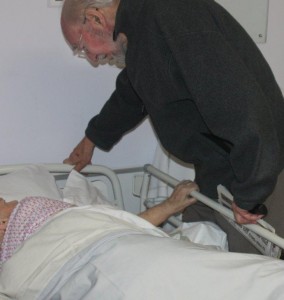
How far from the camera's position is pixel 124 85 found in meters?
1.85

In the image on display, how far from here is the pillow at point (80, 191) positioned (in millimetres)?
1775

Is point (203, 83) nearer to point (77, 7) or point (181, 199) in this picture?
point (77, 7)

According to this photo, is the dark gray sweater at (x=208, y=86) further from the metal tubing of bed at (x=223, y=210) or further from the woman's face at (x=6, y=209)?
the woman's face at (x=6, y=209)

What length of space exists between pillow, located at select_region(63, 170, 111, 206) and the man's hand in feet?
1.89

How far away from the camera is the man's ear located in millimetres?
1383

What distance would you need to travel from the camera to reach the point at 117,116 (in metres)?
1.89

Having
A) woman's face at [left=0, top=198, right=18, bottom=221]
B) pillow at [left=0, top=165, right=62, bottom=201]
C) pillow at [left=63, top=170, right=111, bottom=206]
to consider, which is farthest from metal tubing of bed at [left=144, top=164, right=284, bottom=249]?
woman's face at [left=0, top=198, right=18, bottom=221]

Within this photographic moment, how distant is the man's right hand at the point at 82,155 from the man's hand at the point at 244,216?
0.73 metres

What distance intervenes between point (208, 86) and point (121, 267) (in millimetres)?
483

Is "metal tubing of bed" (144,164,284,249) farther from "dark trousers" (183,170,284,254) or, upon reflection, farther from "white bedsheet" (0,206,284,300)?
"white bedsheet" (0,206,284,300)

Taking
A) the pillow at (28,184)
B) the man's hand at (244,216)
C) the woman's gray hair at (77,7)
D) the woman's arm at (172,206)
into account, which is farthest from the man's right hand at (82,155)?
the man's hand at (244,216)

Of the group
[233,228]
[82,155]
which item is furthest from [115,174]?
[233,228]

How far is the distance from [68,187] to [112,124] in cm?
29

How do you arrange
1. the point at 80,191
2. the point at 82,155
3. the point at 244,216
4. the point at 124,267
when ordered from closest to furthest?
the point at 124,267 < the point at 244,216 < the point at 80,191 < the point at 82,155
